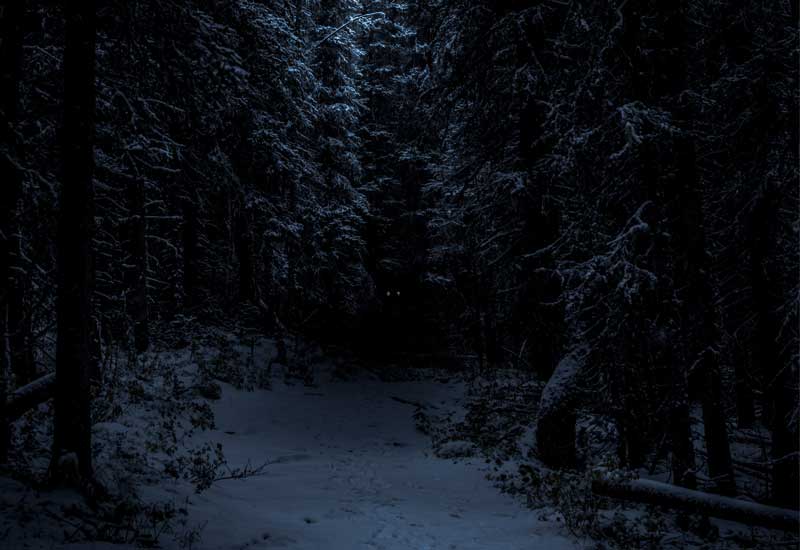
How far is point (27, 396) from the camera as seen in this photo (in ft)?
22.3

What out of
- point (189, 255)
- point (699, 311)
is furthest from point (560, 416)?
point (189, 255)

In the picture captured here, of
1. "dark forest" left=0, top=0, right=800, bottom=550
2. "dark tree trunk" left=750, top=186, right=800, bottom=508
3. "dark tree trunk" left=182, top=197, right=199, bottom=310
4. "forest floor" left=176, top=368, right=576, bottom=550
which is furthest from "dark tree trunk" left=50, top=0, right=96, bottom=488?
"dark tree trunk" left=182, top=197, right=199, bottom=310

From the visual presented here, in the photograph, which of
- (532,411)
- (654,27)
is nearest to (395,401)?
(532,411)

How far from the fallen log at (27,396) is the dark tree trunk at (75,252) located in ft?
2.28

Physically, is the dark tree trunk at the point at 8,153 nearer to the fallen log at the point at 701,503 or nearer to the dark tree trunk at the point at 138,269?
the dark tree trunk at the point at 138,269

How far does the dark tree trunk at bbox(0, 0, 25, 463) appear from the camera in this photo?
20.4ft

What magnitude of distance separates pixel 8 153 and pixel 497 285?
11.0m

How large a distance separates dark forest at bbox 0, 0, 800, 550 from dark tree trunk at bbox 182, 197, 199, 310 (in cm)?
467

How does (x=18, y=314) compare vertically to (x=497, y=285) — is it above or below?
below

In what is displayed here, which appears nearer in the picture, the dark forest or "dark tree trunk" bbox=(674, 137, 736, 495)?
the dark forest

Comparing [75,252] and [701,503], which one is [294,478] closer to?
[75,252]

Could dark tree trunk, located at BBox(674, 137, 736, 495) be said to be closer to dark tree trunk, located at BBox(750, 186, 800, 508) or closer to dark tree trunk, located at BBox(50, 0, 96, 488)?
dark tree trunk, located at BBox(750, 186, 800, 508)

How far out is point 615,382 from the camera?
780 centimetres

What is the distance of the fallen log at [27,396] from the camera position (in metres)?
6.58
